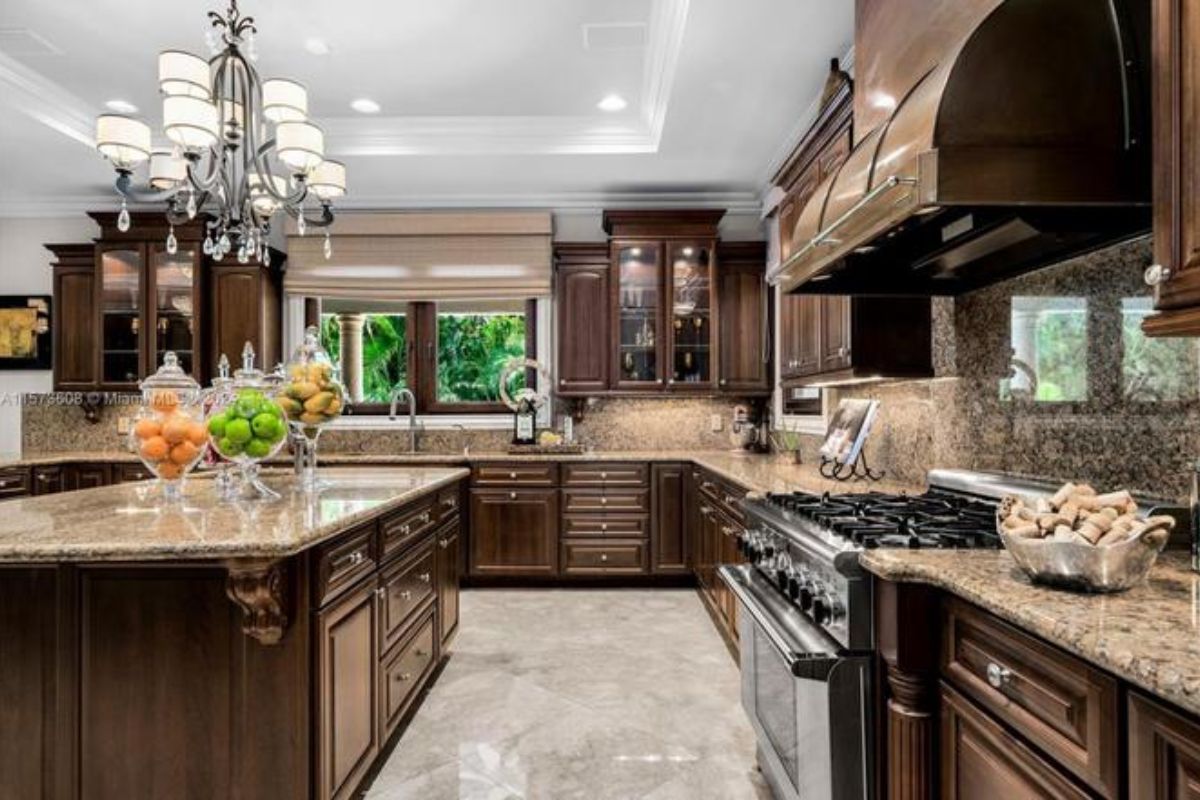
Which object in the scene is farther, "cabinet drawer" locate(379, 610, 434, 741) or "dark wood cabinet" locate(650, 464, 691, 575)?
"dark wood cabinet" locate(650, 464, 691, 575)

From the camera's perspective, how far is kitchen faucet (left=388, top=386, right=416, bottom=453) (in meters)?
5.22

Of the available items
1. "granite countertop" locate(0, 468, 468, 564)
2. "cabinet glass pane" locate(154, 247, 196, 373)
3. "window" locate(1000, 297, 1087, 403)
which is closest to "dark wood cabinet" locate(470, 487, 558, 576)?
"granite countertop" locate(0, 468, 468, 564)

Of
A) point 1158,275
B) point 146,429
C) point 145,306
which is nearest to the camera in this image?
point 1158,275

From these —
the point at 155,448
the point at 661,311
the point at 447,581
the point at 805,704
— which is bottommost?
the point at 447,581

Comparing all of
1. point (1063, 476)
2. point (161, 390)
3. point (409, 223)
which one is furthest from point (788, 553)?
point (409, 223)

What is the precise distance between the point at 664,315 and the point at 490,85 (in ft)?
6.43

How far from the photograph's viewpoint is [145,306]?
195 inches

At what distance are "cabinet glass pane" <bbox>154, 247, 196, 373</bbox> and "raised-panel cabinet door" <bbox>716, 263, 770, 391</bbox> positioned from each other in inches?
152

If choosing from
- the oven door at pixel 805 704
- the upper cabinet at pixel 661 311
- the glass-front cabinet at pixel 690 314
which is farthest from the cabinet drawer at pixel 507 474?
the oven door at pixel 805 704

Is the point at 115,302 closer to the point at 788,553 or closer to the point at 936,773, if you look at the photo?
the point at 788,553

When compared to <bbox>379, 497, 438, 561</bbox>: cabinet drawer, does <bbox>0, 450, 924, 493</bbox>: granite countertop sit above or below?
above

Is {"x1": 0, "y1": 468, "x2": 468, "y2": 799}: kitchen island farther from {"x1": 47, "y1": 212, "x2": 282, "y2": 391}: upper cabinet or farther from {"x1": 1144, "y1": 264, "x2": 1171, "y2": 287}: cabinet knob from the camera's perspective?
{"x1": 47, "y1": 212, "x2": 282, "y2": 391}: upper cabinet

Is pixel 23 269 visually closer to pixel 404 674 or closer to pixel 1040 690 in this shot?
pixel 404 674

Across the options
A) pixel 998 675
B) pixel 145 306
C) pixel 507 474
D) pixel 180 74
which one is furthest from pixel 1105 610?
pixel 145 306
